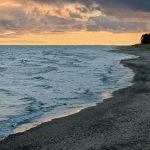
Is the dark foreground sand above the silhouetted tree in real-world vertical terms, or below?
above

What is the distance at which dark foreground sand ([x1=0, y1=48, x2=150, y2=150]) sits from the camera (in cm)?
1153

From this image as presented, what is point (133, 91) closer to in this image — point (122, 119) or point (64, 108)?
point (64, 108)

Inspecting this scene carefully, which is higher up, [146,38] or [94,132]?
[94,132]

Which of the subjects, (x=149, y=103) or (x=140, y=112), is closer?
(x=140, y=112)

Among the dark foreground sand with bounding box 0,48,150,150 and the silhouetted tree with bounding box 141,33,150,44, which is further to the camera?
the silhouetted tree with bounding box 141,33,150,44

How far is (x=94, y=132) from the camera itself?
1319 cm

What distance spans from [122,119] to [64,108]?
4.59 metres

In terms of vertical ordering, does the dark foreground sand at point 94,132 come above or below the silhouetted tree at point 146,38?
above

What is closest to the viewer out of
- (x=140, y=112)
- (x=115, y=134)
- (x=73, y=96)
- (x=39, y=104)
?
(x=115, y=134)

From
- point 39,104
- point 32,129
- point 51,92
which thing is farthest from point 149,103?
point 51,92

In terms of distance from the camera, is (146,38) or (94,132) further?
(146,38)

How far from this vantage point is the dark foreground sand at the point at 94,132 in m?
11.5

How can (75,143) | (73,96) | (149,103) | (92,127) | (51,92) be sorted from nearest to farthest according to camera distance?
(75,143) → (92,127) → (149,103) → (73,96) → (51,92)

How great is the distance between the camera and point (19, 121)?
15.7m
